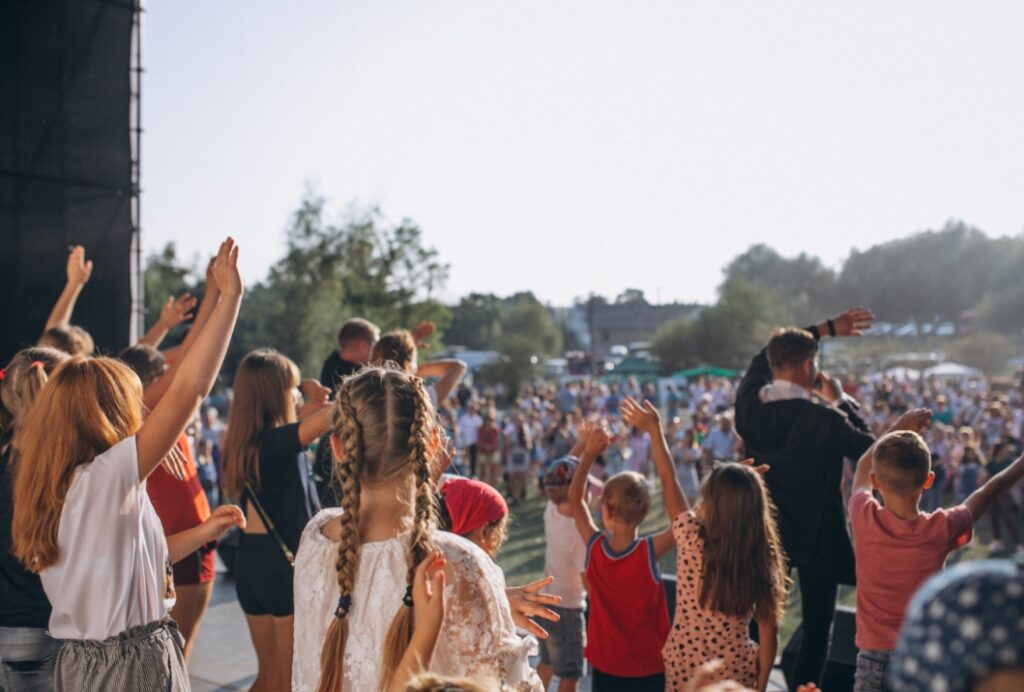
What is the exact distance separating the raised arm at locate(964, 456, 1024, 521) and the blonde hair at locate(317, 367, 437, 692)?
7.42 feet

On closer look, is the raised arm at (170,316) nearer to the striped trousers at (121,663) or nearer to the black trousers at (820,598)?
the striped trousers at (121,663)

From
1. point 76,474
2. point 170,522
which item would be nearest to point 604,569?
point 170,522

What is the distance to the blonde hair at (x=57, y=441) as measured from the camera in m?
2.22

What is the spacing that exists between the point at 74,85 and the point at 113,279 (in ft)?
4.30

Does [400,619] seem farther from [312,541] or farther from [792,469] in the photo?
[792,469]

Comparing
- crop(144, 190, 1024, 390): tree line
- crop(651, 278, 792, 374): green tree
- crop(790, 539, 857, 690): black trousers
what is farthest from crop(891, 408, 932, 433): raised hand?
crop(651, 278, 792, 374): green tree

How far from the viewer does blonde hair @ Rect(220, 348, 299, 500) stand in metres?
3.76

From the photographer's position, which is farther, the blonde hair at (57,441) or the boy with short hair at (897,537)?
the boy with short hair at (897,537)

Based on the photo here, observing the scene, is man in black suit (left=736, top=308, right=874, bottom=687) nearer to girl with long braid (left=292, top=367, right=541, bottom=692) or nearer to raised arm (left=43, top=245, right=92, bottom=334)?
girl with long braid (left=292, top=367, right=541, bottom=692)

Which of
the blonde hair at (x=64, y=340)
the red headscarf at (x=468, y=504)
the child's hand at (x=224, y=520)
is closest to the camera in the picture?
the child's hand at (x=224, y=520)

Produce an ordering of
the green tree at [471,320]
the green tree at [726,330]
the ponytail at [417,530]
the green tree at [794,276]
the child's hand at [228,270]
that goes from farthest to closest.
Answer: the green tree at [471,320]
the green tree at [794,276]
the green tree at [726,330]
the child's hand at [228,270]
the ponytail at [417,530]

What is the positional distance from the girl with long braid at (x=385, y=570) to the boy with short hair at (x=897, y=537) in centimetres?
187

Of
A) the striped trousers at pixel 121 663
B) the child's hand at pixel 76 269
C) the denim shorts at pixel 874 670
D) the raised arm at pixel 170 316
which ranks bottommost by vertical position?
the denim shorts at pixel 874 670

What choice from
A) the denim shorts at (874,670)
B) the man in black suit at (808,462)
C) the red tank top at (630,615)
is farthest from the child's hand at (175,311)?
the denim shorts at (874,670)
